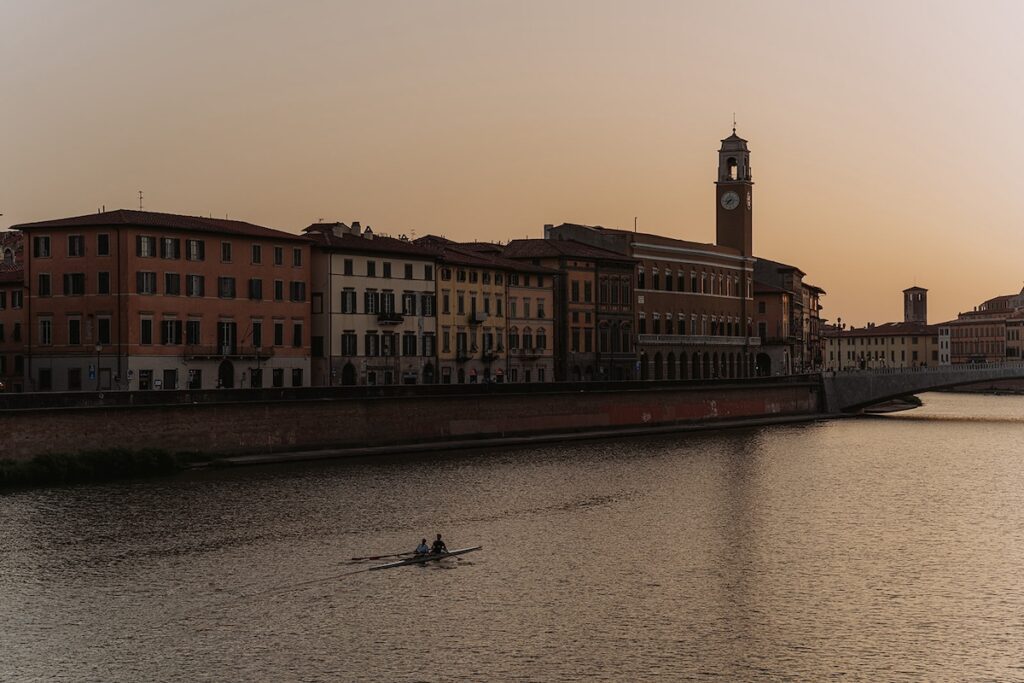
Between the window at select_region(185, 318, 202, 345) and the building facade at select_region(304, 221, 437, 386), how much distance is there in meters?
9.82

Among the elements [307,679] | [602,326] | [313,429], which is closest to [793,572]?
[307,679]

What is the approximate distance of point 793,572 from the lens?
42.7m

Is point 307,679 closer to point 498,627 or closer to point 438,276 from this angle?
point 498,627

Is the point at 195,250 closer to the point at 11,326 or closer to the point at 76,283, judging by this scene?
the point at 76,283

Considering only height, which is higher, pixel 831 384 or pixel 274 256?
pixel 274 256

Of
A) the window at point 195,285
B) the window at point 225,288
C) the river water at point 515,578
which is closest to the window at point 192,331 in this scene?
the window at point 195,285

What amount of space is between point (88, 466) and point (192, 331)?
63.7ft

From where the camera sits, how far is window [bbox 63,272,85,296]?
74250 mm

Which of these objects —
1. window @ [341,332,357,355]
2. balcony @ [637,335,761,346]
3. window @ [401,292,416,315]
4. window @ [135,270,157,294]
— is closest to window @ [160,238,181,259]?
window @ [135,270,157,294]

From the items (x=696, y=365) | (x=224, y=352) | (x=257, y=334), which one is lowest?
(x=696, y=365)

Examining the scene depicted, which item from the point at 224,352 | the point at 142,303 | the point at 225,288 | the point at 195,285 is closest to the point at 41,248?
the point at 142,303

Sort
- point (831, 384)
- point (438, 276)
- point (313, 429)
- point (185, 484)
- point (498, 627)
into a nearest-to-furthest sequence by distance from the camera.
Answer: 1. point (498, 627)
2. point (185, 484)
3. point (313, 429)
4. point (438, 276)
5. point (831, 384)

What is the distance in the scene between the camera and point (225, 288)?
258 feet

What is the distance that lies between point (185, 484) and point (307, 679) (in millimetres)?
28202
